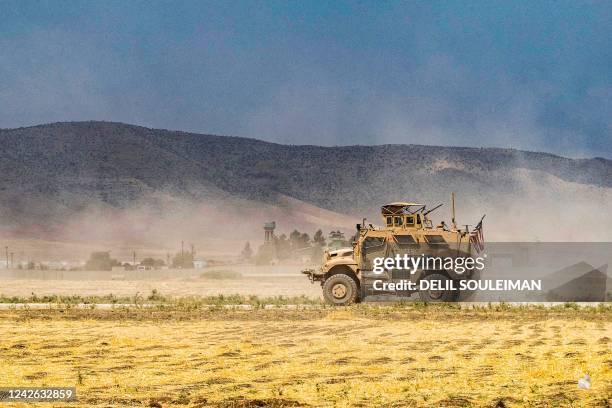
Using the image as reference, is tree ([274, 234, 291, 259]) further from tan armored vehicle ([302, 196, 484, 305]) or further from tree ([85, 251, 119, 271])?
tan armored vehicle ([302, 196, 484, 305])

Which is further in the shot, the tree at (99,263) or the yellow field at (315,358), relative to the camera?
the tree at (99,263)

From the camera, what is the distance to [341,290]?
30641 mm

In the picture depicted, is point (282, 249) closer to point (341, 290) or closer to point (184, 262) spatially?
point (184, 262)

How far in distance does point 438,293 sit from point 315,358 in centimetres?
1309

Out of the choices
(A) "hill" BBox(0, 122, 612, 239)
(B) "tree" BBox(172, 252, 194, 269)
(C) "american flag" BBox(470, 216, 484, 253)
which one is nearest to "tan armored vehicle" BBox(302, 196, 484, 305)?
(C) "american flag" BBox(470, 216, 484, 253)

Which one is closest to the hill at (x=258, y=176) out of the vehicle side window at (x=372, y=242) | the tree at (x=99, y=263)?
the tree at (x=99, y=263)

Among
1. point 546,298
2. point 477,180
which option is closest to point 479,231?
point 546,298

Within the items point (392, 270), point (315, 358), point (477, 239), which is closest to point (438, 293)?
point (392, 270)

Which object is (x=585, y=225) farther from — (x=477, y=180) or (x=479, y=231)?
(x=479, y=231)

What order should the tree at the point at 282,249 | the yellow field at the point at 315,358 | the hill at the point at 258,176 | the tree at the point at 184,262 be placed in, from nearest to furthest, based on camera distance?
1. the yellow field at the point at 315,358
2. the tree at the point at 184,262
3. the tree at the point at 282,249
4. the hill at the point at 258,176

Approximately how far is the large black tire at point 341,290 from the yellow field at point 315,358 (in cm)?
185

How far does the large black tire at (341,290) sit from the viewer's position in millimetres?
30500

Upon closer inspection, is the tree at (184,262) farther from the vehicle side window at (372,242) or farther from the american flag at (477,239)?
the vehicle side window at (372,242)

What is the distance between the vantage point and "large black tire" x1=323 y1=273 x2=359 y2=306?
100ft
